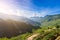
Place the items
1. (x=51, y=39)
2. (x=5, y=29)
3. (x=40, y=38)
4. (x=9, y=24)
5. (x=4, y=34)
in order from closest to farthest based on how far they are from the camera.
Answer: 1. (x=51, y=39)
2. (x=40, y=38)
3. (x=4, y=34)
4. (x=5, y=29)
5. (x=9, y=24)

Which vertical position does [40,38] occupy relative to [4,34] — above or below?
above

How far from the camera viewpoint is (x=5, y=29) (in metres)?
175

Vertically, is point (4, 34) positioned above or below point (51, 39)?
below

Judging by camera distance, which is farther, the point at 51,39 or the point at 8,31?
the point at 8,31

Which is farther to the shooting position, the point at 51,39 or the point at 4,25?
the point at 4,25

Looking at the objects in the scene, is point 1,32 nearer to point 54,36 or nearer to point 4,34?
point 4,34

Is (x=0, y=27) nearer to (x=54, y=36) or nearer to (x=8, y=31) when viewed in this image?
(x=8, y=31)

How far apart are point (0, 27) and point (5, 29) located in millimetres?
6213

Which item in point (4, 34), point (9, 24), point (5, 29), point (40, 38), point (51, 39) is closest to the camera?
point (51, 39)

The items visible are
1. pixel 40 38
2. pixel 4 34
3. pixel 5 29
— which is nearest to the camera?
pixel 40 38

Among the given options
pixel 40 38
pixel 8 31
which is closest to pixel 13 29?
pixel 8 31

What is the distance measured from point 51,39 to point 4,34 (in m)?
132

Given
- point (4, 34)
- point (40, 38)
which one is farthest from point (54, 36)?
point (4, 34)

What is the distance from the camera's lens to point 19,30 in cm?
18988
